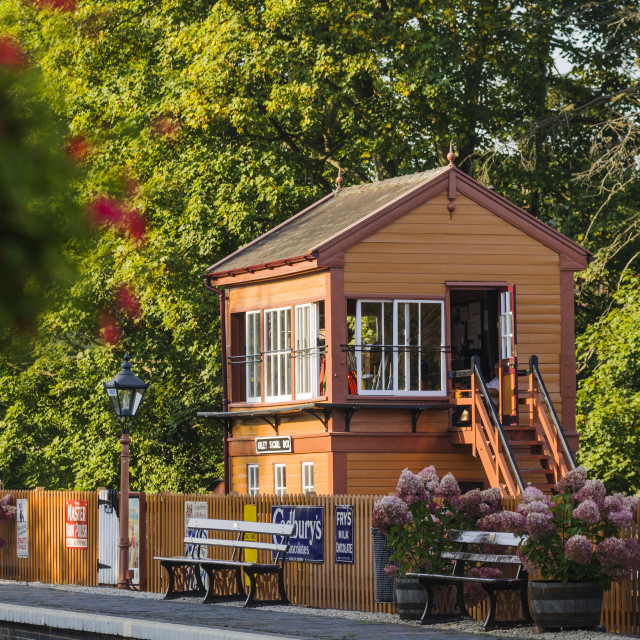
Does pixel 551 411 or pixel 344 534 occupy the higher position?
pixel 551 411

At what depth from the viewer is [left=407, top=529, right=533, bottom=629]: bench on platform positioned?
13.3 meters

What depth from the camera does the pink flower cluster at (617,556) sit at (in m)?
12.1

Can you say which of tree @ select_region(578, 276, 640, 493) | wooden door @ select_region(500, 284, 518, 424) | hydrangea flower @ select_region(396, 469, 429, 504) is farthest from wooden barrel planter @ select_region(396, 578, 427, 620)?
tree @ select_region(578, 276, 640, 493)

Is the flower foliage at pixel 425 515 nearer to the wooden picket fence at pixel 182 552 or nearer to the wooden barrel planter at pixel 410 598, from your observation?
the wooden barrel planter at pixel 410 598

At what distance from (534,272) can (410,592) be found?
38.5 feet

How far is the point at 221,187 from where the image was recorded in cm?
3316

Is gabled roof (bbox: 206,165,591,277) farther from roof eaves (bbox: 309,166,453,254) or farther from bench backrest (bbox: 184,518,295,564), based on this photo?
bench backrest (bbox: 184,518,295,564)

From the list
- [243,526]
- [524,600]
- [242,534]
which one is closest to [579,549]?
[524,600]

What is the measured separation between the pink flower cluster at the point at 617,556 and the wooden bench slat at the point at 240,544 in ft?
16.2

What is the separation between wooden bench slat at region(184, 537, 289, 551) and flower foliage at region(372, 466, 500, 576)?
213cm

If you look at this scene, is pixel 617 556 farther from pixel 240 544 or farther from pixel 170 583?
pixel 170 583

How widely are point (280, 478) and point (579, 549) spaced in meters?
13.8

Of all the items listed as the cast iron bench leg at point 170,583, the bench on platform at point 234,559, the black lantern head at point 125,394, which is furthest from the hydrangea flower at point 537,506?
the black lantern head at point 125,394

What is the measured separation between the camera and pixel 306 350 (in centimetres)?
2473
